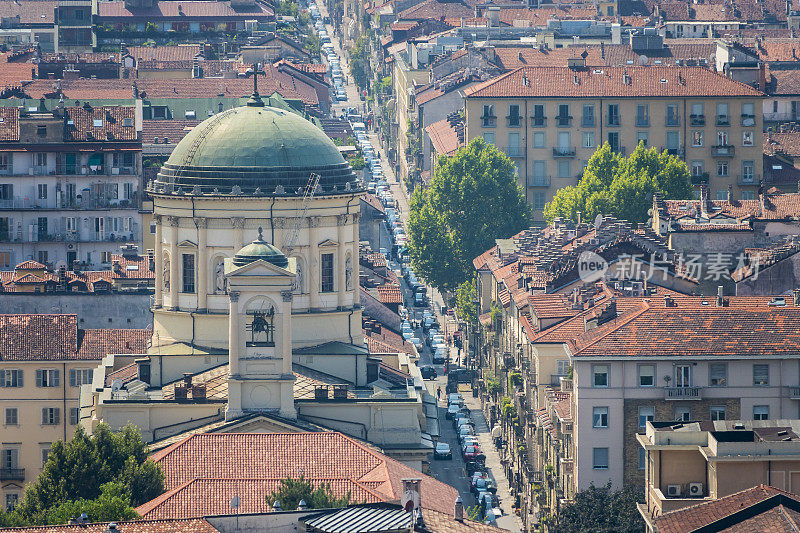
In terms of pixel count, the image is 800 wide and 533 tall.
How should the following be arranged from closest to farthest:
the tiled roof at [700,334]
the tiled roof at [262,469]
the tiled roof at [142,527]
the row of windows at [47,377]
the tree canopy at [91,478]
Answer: the tiled roof at [142,527]
the tiled roof at [262,469]
the tree canopy at [91,478]
the tiled roof at [700,334]
the row of windows at [47,377]

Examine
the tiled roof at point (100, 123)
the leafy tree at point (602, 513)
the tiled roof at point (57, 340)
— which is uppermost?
the tiled roof at point (100, 123)

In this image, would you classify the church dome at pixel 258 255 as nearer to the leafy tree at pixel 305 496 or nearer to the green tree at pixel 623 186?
the leafy tree at pixel 305 496

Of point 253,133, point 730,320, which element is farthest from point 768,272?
point 253,133

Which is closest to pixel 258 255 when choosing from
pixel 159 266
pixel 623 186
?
pixel 159 266

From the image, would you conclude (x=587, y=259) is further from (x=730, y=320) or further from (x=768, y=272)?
(x=730, y=320)

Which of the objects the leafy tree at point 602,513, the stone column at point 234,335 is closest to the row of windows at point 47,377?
the stone column at point 234,335

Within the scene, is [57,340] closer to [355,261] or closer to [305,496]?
[355,261]
